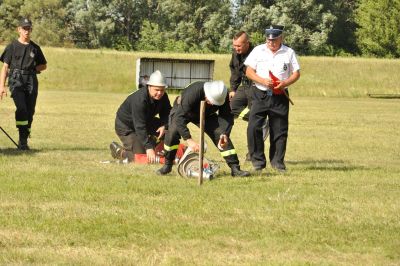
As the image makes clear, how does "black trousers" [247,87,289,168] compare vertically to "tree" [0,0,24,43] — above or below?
above

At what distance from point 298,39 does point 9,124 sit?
55784mm

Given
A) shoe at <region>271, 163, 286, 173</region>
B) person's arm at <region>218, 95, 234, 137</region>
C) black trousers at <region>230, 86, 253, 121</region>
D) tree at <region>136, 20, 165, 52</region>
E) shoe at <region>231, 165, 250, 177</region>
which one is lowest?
tree at <region>136, 20, 165, 52</region>

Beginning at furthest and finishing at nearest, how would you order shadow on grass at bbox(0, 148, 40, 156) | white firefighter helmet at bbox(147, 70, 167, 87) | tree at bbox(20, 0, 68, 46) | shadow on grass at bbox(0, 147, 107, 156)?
1. tree at bbox(20, 0, 68, 46)
2. shadow on grass at bbox(0, 147, 107, 156)
3. shadow on grass at bbox(0, 148, 40, 156)
4. white firefighter helmet at bbox(147, 70, 167, 87)

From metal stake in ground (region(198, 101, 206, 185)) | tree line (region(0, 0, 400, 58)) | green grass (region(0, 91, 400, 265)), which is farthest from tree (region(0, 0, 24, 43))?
metal stake in ground (region(198, 101, 206, 185))

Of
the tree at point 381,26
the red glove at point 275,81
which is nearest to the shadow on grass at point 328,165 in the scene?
the red glove at point 275,81

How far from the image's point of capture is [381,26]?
7712 centimetres

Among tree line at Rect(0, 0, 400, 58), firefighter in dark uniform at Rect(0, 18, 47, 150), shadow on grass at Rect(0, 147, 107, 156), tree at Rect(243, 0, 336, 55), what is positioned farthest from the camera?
tree line at Rect(0, 0, 400, 58)

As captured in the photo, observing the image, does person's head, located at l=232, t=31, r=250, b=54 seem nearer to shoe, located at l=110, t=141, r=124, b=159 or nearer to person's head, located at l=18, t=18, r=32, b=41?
shoe, located at l=110, t=141, r=124, b=159

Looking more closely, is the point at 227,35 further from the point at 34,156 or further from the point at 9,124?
the point at 34,156

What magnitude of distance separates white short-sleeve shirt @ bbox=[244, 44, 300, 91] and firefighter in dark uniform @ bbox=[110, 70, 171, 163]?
138cm

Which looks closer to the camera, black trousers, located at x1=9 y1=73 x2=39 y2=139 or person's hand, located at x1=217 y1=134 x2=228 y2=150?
person's hand, located at x1=217 y1=134 x2=228 y2=150

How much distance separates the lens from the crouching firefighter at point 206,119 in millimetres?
10539

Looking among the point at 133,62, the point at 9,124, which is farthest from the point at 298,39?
the point at 9,124

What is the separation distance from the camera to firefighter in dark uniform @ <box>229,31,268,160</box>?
13227mm
